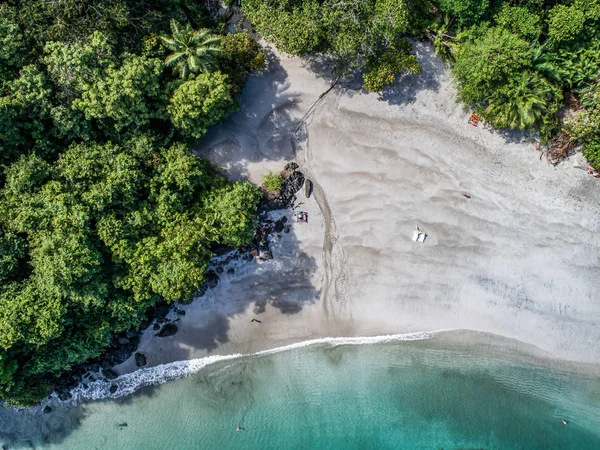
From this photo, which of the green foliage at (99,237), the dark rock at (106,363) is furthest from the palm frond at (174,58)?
the dark rock at (106,363)

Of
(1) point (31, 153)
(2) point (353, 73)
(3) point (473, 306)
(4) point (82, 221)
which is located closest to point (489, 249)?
(3) point (473, 306)

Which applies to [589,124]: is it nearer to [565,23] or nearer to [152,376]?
[565,23]

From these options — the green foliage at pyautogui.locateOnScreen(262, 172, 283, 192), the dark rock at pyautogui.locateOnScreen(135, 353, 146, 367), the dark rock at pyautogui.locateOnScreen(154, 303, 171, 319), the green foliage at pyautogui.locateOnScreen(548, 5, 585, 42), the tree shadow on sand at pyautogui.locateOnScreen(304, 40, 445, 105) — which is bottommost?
the dark rock at pyautogui.locateOnScreen(135, 353, 146, 367)

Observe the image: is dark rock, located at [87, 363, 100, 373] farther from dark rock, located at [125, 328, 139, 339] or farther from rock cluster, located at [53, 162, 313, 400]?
dark rock, located at [125, 328, 139, 339]

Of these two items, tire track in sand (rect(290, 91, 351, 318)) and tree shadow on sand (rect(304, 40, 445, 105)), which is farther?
tire track in sand (rect(290, 91, 351, 318))

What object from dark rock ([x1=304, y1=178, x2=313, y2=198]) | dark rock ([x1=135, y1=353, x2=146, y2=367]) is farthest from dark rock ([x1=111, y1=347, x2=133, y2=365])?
dark rock ([x1=304, y1=178, x2=313, y2=198])

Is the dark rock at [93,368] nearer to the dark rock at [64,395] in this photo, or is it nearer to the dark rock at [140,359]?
the dark rock at [64,395]

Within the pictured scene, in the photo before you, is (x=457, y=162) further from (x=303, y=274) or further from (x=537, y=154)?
(x=303, y=274)

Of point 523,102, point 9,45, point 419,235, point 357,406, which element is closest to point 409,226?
point 419,235
